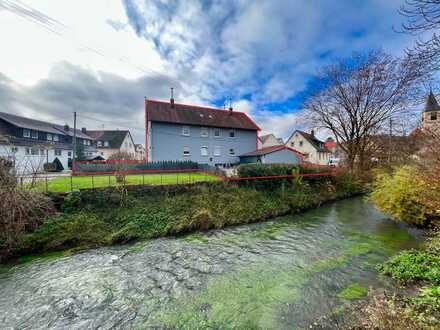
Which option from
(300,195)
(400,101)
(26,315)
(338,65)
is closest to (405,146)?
(400,101)

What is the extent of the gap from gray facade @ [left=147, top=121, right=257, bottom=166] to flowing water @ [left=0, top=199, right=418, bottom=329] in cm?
1558

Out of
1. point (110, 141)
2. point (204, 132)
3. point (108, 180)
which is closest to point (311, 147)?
point (204, 132)

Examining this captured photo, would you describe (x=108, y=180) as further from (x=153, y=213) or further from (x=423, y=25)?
(x=423, y=25)

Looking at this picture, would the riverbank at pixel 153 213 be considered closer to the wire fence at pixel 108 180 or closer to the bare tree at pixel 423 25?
the wire fence at pixel 108 180

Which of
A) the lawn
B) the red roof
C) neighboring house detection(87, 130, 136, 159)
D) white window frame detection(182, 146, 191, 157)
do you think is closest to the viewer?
the lawn

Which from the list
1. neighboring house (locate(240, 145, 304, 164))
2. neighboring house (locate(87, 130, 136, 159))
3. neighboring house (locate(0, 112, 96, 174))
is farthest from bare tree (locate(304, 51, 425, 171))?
neighboring house (locate(87, 130, 136, 159))

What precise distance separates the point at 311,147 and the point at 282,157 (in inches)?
773

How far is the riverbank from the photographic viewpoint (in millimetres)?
6719

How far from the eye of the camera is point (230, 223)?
31.6 ft

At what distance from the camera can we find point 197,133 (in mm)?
23578

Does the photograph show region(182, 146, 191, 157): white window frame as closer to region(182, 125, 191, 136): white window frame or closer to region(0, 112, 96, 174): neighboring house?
region(182, 125, 191, 136): white window frame

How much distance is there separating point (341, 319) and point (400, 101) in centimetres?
2044

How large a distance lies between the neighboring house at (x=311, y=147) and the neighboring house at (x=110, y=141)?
121 ft

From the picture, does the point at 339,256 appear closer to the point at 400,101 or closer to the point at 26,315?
the point at 26,315
